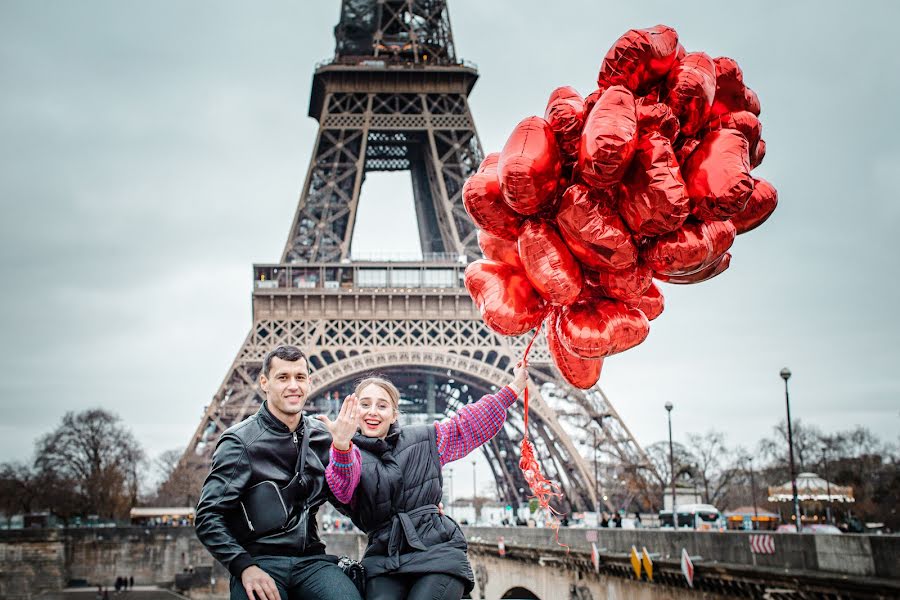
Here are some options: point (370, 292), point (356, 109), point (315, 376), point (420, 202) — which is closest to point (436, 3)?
point (356, 109)

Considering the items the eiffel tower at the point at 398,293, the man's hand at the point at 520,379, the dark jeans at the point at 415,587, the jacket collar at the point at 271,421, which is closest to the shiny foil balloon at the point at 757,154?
the man's hand at the point at 520,379

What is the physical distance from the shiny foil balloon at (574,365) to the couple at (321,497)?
928mm

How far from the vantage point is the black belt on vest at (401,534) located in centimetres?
372

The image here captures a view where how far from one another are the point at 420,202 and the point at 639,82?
44084 millimetres

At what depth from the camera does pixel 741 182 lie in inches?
150

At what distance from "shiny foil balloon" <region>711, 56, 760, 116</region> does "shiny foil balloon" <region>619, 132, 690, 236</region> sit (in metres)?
0.54

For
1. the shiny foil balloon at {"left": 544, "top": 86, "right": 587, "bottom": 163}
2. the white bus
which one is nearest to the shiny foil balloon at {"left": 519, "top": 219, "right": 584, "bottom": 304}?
the shiny foil balloon at {"left": 544, "top": 86, "right": 587, "bottom": 163}

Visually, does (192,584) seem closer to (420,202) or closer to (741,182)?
(420,202)

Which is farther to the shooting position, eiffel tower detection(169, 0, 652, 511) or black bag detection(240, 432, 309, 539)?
eiffel tower detection(169, 0, 652, 511)

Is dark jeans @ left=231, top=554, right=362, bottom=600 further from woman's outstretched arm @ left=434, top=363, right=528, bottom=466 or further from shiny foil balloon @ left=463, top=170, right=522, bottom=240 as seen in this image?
shiny foil balloon @ left=463, top=170, right=522, bottom=240

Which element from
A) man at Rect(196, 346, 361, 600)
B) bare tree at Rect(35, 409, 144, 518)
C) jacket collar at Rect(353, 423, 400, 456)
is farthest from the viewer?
bare tree at Rect(35, 409, 144, 518)

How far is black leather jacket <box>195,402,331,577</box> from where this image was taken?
135 inches

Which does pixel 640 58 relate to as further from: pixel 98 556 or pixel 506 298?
pixel 98 556

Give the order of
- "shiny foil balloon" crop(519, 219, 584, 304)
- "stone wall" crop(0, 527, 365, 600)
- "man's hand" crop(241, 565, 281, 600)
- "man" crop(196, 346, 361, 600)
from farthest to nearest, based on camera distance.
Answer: "stone wall" crop(0, 527, 365, 600), "shiny foil balloon" crop(519, 219, 584, 304), "man" crop(196, 346, 361, 600), "man's hand" crop(241, 565, 281, 600)
